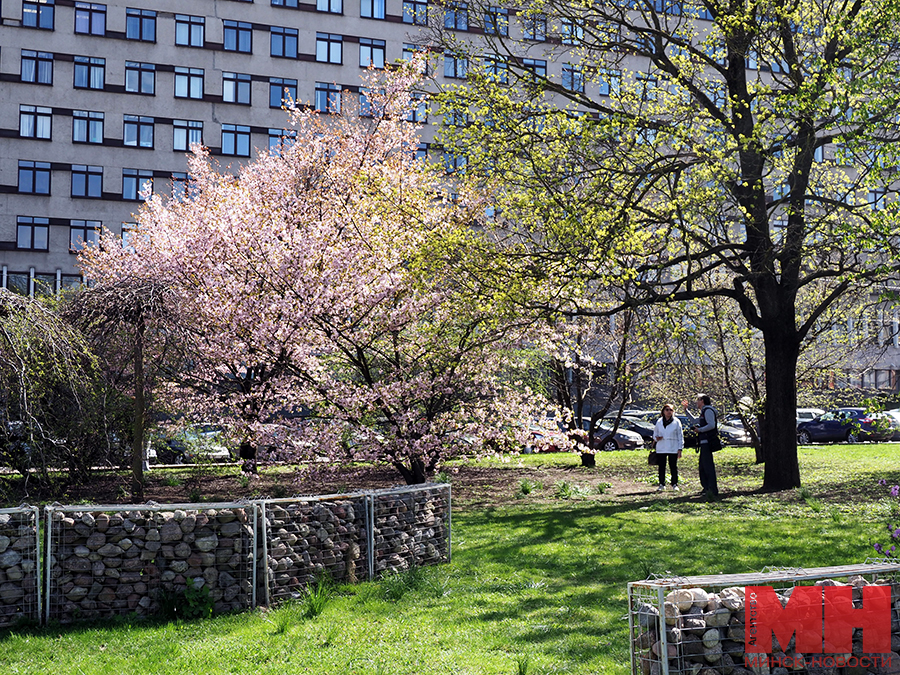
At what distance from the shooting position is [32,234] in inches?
1641

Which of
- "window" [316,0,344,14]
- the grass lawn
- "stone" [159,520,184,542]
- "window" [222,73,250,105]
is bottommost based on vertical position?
the grass lawn

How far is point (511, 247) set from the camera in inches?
611

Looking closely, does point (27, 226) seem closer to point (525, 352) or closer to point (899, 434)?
point (525, 352)

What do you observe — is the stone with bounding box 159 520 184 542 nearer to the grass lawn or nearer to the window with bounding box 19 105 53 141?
the grass lawn

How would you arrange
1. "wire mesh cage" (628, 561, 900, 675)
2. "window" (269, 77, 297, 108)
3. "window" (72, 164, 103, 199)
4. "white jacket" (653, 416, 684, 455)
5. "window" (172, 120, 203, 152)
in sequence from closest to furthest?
"wire mesh cage" (628, 561, 900, 675), "white jacket" (653, 416, 684, 455), "window" (72, 164, 103, 199), "window" (172, 120, 203, 152), "window" (269, 77, 297, 108)

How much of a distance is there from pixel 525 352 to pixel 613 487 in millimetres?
3362

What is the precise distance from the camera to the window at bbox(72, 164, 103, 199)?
4262cm

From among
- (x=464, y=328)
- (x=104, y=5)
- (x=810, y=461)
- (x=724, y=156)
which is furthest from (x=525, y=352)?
(x=104, y=5)

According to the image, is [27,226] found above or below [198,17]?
below

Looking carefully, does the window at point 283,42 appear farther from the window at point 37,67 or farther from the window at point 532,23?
the window at point 532,23

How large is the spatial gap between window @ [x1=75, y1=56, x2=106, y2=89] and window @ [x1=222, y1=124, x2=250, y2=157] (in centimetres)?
A: 618

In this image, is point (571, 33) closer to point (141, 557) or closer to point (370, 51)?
point (141, 557)

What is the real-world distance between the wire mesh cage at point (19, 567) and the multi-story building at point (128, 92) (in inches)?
1401

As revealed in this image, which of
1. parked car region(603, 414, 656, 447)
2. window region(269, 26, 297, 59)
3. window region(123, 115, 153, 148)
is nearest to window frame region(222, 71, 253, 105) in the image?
window region(269, 26, 297, 59)
